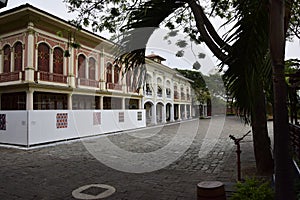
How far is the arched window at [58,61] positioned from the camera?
15.2 meters

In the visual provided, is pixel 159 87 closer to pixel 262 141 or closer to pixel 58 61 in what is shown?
pixel 58 61

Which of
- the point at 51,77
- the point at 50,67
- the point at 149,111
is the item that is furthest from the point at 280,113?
the point at 149,111

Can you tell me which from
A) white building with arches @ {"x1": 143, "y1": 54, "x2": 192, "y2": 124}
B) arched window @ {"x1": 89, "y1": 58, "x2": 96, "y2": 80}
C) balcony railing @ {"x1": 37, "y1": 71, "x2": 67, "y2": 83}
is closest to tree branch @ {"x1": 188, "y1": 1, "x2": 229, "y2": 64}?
balcony railing @ {"x1": 37, "y1": 71, "x2": 67, "y2": 83}

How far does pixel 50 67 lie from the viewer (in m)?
14.9

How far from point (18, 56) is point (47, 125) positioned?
5.49m

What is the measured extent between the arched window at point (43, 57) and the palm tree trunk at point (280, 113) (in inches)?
556

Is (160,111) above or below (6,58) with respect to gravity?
below

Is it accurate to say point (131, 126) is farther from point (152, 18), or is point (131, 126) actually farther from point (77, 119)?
point (152, 18)

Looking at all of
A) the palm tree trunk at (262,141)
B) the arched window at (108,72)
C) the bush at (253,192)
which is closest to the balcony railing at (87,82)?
the arched window at (108,72)

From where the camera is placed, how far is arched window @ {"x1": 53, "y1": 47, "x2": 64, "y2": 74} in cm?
1524

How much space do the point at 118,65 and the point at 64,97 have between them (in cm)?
1198

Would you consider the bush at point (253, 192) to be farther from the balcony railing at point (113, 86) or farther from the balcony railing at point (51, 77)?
the balcony railing at point (113, 86)

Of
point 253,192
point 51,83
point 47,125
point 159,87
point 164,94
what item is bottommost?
point 253,192

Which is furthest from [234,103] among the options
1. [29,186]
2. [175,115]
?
[175,115]
